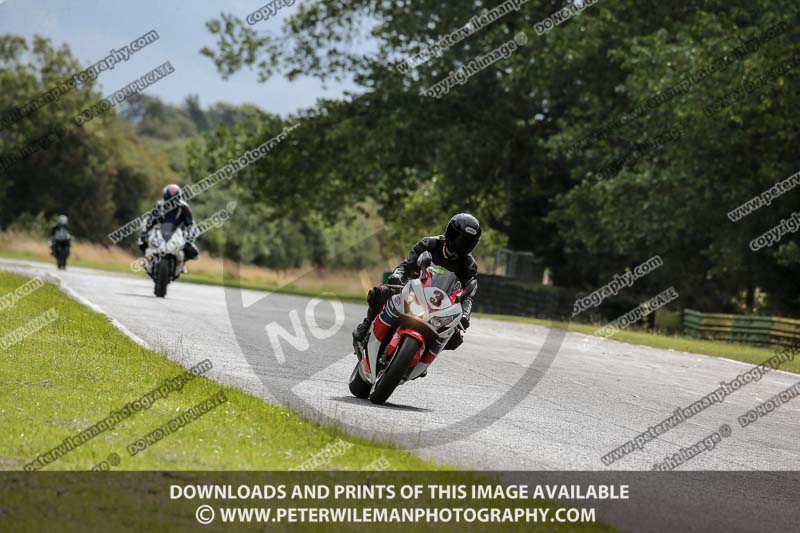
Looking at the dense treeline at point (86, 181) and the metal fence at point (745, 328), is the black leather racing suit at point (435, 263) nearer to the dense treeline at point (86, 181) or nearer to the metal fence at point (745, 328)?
the metal fence at point (745, 328)

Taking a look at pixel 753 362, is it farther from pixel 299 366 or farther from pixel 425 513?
pixel 425 513

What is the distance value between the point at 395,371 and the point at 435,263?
97 cm

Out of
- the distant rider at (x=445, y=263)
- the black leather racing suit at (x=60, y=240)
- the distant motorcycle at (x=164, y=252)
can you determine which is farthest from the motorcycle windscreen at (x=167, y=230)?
the black leather racing suit at (x=60, y=240)

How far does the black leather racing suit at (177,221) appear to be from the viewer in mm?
22280

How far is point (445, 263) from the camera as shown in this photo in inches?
403

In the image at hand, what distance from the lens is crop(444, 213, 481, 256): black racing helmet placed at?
9.91 m

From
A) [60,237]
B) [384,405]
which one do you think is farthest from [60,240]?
[384,405]

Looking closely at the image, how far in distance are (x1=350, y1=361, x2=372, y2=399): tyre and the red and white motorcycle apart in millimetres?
363

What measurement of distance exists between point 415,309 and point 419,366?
1.94 ft

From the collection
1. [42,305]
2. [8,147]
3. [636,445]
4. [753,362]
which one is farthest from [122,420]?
[8,147]

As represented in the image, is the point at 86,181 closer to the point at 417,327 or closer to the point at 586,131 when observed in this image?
the point at 586,131

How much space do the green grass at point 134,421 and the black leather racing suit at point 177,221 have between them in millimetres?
10549

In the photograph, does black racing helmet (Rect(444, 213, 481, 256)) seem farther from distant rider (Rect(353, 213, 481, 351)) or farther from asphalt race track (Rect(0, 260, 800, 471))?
asphalt race track (Rect(0, 260, 800, 471))

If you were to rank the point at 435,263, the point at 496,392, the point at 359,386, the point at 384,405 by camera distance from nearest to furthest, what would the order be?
1. the point at 435,263
2. the point at 384,405
3. the point at 359,386
4. the point at 496,392
